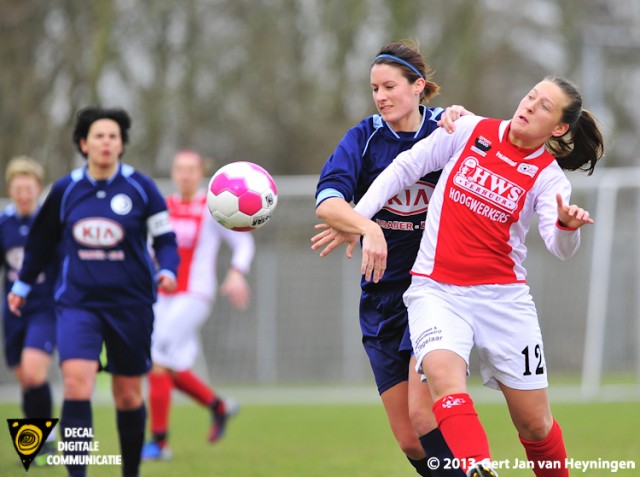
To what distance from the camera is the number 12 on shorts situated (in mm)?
4500

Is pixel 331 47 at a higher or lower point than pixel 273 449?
higher

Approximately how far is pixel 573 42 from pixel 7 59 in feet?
34.5

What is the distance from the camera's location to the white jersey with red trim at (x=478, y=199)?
4.53m

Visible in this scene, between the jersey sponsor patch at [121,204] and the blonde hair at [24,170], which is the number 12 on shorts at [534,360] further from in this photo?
the blonde hair at [24,170]

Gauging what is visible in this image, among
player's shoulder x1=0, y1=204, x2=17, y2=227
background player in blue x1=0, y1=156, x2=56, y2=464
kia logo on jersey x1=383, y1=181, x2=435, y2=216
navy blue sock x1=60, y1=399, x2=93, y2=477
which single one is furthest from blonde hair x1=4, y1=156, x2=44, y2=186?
kia logo on jersey x1=383, y1=181, x2=435, y2=216

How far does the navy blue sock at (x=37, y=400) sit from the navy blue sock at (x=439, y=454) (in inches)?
152

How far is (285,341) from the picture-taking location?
15.9 metres

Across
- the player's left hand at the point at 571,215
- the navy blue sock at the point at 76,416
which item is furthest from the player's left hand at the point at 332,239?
the navy blue sock at the point at 76,416

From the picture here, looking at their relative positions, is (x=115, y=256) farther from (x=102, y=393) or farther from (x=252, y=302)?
(x=252, y=302)

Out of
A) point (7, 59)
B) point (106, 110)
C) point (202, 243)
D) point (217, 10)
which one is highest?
point (217, 10)

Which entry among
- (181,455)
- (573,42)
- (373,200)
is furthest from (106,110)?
(573,42)

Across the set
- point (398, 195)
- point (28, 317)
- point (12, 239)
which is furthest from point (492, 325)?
point (12, 239)

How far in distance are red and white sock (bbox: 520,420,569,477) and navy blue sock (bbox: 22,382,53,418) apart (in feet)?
13.3

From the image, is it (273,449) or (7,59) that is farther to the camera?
(7,59)
